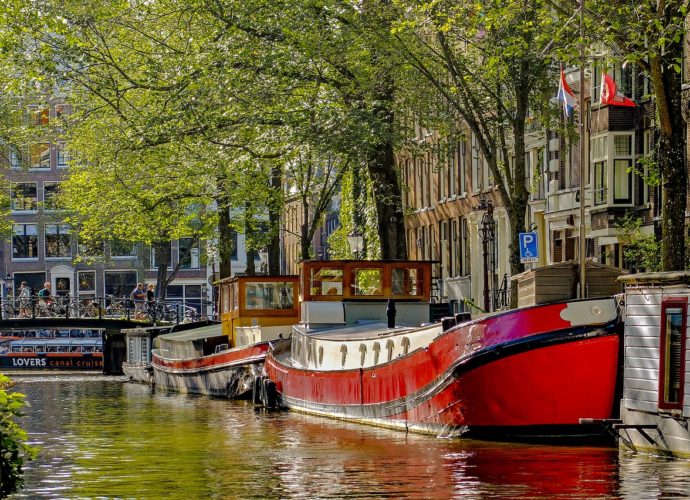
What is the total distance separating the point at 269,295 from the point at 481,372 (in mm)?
19365

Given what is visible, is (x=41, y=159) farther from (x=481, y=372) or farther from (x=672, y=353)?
(x=672, y=353)

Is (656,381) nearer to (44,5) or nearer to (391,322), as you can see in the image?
(391,322)

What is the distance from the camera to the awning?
48050 mm

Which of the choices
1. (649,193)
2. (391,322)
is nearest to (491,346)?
(391,322)

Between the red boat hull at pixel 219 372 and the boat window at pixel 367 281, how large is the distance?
4.52m

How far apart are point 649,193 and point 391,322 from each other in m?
17.4

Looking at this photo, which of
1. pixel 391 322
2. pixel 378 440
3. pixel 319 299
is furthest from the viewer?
pixel 319 299

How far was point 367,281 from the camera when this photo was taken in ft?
117

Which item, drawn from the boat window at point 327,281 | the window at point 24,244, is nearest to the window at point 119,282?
the window at point 24,244

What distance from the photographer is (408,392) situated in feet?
86.6

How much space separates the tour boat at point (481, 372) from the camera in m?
22.5

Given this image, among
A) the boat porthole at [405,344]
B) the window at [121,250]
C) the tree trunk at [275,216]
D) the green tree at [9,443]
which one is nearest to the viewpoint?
the green tree at [9,443]

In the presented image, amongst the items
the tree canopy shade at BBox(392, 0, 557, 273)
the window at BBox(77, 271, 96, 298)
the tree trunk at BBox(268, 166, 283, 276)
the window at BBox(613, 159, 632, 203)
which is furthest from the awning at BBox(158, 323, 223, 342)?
the window at BBox(77, 271, 96, 298)

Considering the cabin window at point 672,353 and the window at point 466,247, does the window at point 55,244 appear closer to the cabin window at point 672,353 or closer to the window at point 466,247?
the window at point 466,247
